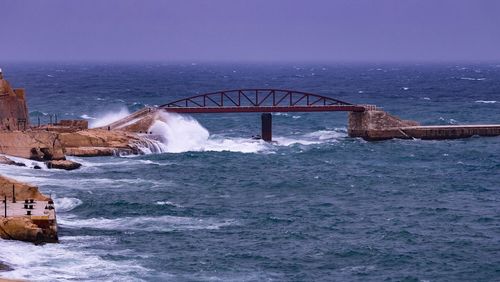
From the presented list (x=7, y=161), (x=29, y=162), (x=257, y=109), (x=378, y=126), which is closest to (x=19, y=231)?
(x=7, y=161)

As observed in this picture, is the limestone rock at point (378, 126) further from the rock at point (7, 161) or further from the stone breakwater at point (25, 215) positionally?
the stone breakwater at point (25, 215)

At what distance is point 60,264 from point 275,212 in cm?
1966

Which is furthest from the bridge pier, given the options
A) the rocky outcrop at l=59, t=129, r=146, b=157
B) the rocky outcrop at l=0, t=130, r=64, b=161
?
the rocky outcrop at l=0, t=130, r=64, b=161

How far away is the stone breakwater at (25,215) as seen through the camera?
60219 mm

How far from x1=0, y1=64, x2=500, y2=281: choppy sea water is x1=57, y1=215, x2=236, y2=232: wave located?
115 mm

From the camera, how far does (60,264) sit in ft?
186

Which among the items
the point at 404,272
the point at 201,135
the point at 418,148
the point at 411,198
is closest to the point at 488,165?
the point at 418,148

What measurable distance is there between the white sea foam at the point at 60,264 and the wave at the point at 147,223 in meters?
5.97

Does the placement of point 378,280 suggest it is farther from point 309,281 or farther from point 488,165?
point 488,165

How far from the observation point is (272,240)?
64562 mm

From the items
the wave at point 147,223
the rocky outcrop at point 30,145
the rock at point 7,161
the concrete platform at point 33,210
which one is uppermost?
the rocky outcrop at point 30,145

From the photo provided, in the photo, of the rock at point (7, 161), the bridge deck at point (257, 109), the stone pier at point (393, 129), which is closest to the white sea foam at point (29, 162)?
the rock at point (7, 161)

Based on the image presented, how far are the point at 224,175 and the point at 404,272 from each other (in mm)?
33735

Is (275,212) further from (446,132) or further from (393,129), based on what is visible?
(446,132)
